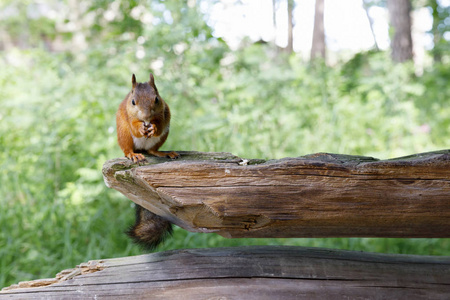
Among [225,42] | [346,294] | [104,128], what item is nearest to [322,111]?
[225,42]

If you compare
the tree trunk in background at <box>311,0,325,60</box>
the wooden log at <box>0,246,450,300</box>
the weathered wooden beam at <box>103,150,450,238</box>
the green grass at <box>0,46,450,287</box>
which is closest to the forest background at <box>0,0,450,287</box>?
the green grass at <box>0,46,450,287</box>

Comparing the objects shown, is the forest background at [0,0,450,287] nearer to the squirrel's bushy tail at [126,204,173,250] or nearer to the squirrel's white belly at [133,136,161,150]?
the squirrel's white belly at [133,136,161,150]

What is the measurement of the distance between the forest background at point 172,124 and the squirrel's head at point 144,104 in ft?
2.71

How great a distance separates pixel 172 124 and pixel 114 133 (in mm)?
436

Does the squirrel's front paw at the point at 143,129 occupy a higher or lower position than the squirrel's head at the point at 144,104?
lower

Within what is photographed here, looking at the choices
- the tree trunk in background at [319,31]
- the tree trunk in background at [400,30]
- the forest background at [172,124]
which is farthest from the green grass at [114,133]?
the tree trunk in background at [319,31]

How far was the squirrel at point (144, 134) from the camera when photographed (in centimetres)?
158

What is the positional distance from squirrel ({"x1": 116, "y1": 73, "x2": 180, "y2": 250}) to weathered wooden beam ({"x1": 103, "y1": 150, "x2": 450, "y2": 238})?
1.23 ft

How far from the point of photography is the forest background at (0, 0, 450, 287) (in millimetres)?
2734

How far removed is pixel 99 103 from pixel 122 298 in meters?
2.26

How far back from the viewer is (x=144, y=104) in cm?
171

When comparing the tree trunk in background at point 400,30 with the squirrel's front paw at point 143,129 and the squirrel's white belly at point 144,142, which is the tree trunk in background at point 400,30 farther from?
the squirrel's front paw at point 143,129

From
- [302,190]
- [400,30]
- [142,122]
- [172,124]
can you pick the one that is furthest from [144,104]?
[400,30]

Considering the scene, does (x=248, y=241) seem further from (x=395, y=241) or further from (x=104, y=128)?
(x=104, y=128)
